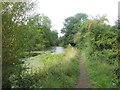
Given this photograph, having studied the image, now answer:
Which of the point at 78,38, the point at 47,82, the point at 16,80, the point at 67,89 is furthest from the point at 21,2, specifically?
the point at 78,38

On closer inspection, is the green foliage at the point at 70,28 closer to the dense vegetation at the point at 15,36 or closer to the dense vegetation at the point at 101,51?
the dense vegetation at the point at 101,51

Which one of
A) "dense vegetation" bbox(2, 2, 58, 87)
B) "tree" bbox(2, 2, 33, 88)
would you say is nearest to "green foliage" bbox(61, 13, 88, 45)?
"dense vegetation" bbox(2, 2, 58, 87)

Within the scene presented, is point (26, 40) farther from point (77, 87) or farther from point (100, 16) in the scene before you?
point (100, 16)

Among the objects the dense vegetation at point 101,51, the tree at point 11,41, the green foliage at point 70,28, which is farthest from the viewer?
the green foliage at point 70,28

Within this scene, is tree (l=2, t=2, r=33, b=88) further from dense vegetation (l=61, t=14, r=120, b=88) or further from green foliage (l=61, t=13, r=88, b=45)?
green foliage (l=61, t=13, r=88, b=45)

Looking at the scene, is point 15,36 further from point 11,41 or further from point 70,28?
point 70,28

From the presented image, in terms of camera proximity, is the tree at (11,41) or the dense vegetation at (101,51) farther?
the dense vegetation at (101,51)

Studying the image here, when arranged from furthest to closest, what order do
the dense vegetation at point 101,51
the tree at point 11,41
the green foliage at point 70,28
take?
the green foliage at point 70,28
the dense vegetation at point 101,51
the tree at point 11,41

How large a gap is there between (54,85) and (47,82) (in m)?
0.26

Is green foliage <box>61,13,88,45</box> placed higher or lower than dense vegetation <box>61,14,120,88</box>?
higher

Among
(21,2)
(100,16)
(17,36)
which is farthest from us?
(100,16)

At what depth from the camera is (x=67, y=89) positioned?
160 inches

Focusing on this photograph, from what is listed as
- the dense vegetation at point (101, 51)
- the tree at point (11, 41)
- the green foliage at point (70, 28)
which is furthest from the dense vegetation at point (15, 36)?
the green foliage at point (70, 28)

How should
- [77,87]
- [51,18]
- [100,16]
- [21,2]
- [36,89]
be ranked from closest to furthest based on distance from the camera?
[36,89], [21,2], [77,87], [51,18], [100,16]
